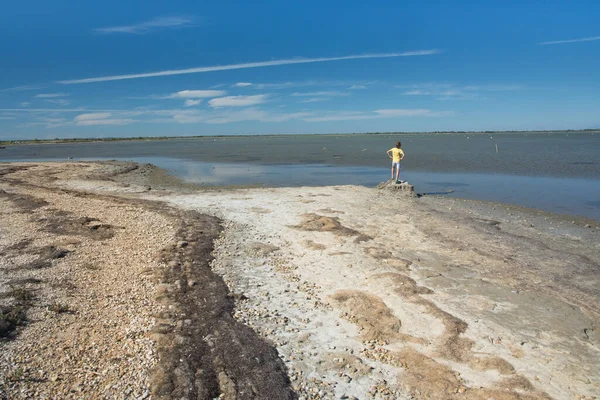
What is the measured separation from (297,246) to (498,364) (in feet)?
20.3

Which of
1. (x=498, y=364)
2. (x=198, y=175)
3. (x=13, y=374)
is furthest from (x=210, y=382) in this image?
(x=198, y=175)

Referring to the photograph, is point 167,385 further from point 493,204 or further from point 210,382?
point 493,204

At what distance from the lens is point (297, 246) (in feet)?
36.6

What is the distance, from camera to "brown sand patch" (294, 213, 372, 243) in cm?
1223

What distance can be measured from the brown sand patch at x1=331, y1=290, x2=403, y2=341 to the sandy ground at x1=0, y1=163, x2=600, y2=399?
3 cm

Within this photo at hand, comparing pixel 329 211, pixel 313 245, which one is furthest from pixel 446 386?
pixel 329 211

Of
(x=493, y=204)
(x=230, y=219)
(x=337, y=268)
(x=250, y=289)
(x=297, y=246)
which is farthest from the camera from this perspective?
(x=493, y=204)

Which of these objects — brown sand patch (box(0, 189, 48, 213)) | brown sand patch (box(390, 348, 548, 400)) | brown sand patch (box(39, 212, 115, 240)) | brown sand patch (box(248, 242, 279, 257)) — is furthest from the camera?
brown sand patch (box(0, 189, 48, 213))

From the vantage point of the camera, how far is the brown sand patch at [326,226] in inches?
481

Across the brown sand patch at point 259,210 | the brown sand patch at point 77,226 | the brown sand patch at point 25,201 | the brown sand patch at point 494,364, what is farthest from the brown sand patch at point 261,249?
the brown sand patch at point 25,201

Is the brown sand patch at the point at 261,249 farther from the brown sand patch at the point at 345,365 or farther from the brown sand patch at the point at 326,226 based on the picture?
the brown sand patch at the point at 345,365

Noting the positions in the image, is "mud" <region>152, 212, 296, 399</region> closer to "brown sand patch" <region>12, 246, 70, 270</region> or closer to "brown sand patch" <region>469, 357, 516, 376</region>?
"brown sand patch" <region>469, 357, 516, 376</region>

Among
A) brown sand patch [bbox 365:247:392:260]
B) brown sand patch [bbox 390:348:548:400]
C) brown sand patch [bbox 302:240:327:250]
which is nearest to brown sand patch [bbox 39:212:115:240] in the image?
brown sand patch [bbox 302:240:327:250]

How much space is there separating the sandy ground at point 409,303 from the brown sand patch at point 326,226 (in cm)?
6
